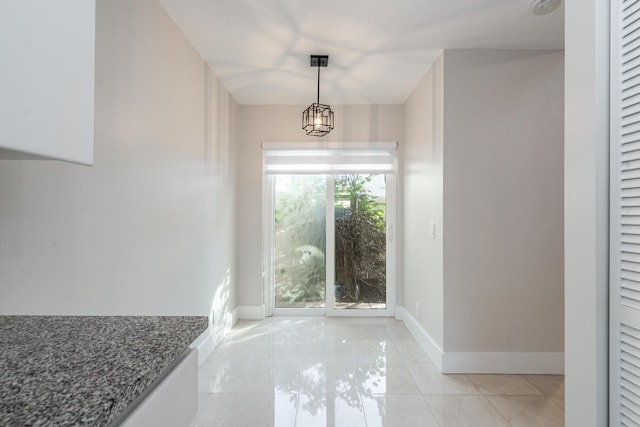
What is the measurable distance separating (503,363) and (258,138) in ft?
10.8

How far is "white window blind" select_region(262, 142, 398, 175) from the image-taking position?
4.02m

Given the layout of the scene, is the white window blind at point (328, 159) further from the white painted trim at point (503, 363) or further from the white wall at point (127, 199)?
the white painted trim at point (503, 363)

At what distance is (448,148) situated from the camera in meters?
2.68

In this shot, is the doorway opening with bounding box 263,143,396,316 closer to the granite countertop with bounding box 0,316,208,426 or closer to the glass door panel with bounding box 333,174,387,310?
the glass door panel with bounding box 333,174,387,310

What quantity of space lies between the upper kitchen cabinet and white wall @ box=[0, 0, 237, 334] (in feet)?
2.06

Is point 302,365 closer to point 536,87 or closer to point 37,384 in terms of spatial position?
point 37,384

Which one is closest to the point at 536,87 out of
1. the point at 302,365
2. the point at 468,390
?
the point at 468,390

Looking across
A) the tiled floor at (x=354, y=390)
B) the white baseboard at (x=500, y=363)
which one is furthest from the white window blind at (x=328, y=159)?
the white baseboard at (x=500, y=363)

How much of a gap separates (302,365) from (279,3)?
2.60 metres

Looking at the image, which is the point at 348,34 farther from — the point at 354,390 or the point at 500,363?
the point at 500,363

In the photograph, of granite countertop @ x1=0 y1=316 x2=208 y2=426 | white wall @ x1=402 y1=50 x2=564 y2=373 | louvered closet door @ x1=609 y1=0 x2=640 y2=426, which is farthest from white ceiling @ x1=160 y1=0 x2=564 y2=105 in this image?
granite countertop @ x1=0 y1=316 x2=208 y2=426

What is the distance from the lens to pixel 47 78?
68 centimetres

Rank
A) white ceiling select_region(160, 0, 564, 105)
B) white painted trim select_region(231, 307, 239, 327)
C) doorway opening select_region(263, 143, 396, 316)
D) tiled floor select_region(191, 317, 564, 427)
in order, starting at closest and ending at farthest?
tiled floor select_region(191, 317, 564, 427) < white ceiling select_region(160, 0, 564, 105) < white painted trim select_region(231, 307, 239, 327) < doorway opening select_region(263, 143, 396, 316)

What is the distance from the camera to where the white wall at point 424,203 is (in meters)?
2.79
